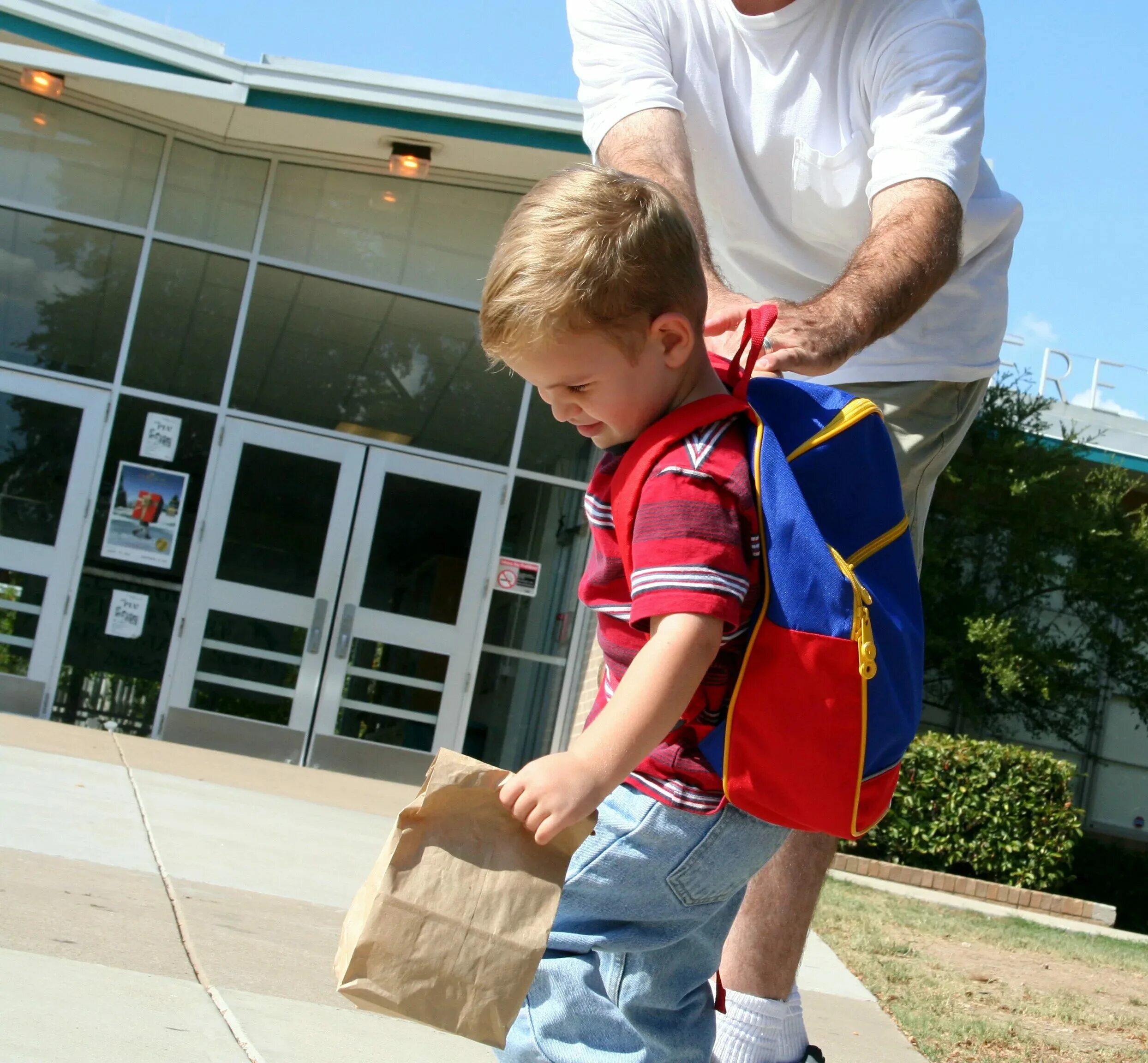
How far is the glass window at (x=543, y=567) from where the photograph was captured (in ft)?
37.7

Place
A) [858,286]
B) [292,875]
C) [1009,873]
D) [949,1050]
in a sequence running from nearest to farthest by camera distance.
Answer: [858,286], [949,1050], [292,875], [1009,873]

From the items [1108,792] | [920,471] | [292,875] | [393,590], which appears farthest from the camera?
[1108,792]

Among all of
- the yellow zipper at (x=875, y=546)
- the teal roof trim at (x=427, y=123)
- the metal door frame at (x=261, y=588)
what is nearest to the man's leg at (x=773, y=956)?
the yellow zipper at (x=875, y=546)

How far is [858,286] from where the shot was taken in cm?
205

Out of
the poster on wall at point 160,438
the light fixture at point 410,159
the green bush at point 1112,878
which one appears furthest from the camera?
the green bush at point 1112,878

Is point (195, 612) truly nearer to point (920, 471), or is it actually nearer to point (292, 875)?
point (292, 875)

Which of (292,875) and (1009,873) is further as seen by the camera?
(1009,873)

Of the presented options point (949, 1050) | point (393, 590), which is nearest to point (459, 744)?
point (393, 590)

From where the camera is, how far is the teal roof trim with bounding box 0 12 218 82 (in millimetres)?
9852

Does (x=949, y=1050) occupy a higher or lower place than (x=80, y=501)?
lower

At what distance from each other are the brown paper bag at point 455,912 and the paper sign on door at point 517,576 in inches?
385

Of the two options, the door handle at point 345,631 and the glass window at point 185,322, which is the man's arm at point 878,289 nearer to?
the door handle at point 345,631

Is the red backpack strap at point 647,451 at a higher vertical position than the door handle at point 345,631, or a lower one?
higher

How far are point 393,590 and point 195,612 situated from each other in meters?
1.69
